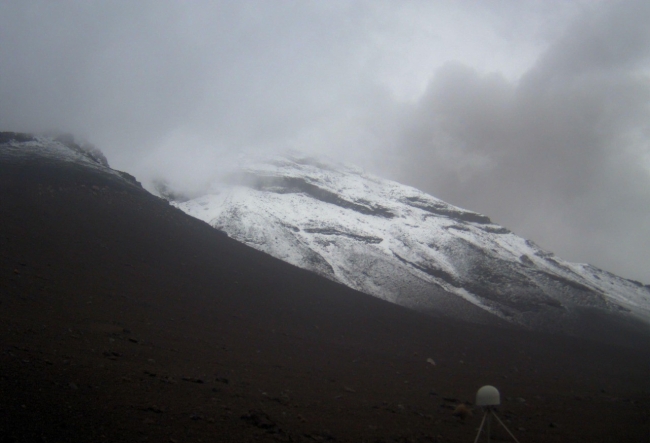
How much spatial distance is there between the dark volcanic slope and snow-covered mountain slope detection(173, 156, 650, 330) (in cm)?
1190

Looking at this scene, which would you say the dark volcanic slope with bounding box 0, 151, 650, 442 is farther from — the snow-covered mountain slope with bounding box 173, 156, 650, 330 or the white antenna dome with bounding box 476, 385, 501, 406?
the snow-covered mountain slope with bounding box 173, 156, 650, 330

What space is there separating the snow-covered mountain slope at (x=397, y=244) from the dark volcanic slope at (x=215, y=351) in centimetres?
1190

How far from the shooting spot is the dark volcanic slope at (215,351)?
10930 millimetres

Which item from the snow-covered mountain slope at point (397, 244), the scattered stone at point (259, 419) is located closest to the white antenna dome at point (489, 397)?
the scattered stone at point (259, 419)

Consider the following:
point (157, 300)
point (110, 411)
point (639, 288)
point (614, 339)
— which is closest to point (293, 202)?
point (614, 339)

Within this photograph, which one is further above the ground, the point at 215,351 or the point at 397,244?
the point at 397,244

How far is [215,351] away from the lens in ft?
62.3

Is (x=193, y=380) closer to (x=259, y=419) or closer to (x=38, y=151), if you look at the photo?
(x=259, y=419)

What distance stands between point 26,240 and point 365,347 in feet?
70.4

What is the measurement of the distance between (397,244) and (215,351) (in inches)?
2244

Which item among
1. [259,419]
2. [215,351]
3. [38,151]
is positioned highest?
[38,151]

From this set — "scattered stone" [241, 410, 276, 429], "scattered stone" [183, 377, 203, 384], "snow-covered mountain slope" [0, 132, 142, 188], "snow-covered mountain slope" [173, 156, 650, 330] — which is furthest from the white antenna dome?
"snow-covered mountain slope" [0, 132, 142, 188]

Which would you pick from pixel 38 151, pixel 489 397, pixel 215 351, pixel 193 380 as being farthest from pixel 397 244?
pixel 489 397

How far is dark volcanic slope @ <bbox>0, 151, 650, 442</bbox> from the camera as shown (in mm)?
10930
